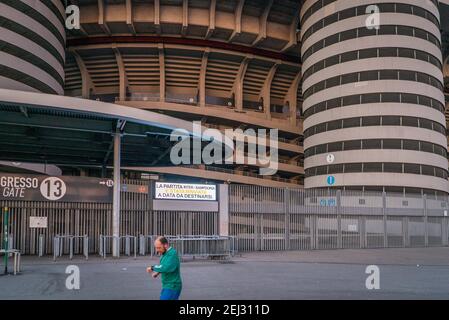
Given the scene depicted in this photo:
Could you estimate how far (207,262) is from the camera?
70.8 feet

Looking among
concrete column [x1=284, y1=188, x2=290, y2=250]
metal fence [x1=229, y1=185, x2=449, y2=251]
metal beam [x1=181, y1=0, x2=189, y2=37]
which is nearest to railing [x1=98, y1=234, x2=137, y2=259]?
metal fence [x1=229, y1=185, x2=449, y2=251]

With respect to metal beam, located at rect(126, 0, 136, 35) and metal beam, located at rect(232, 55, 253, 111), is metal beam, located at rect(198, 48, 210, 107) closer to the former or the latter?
metal beam, located at rect(232, 55, 253, 111)

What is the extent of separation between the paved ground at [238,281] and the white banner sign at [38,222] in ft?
6.83

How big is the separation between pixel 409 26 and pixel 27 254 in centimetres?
3922

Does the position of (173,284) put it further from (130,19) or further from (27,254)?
(130,19)

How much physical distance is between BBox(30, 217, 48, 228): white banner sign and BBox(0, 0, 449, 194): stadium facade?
9.75m

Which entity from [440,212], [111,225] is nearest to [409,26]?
[440,212]

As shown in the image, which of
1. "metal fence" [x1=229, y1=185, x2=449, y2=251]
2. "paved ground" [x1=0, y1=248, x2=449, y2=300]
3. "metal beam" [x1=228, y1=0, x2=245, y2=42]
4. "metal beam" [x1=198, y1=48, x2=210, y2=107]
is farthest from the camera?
"metal beam" [x1=198, y1=48, x2=210, y2=107]

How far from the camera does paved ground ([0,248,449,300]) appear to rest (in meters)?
12.3

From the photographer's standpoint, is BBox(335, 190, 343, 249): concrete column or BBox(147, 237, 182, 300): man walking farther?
BBox(335, 190, 343, 249): concrete column

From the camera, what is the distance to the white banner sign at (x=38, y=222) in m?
23.5

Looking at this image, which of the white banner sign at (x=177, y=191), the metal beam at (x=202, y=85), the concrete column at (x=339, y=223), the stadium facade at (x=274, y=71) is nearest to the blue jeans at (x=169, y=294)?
the white banner sign at (x=177, y=191)

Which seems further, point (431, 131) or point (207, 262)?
point (431, 131)

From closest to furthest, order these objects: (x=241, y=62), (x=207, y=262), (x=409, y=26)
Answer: (x=207, y=262), (x=409, y=26), (x=241, y=62)
